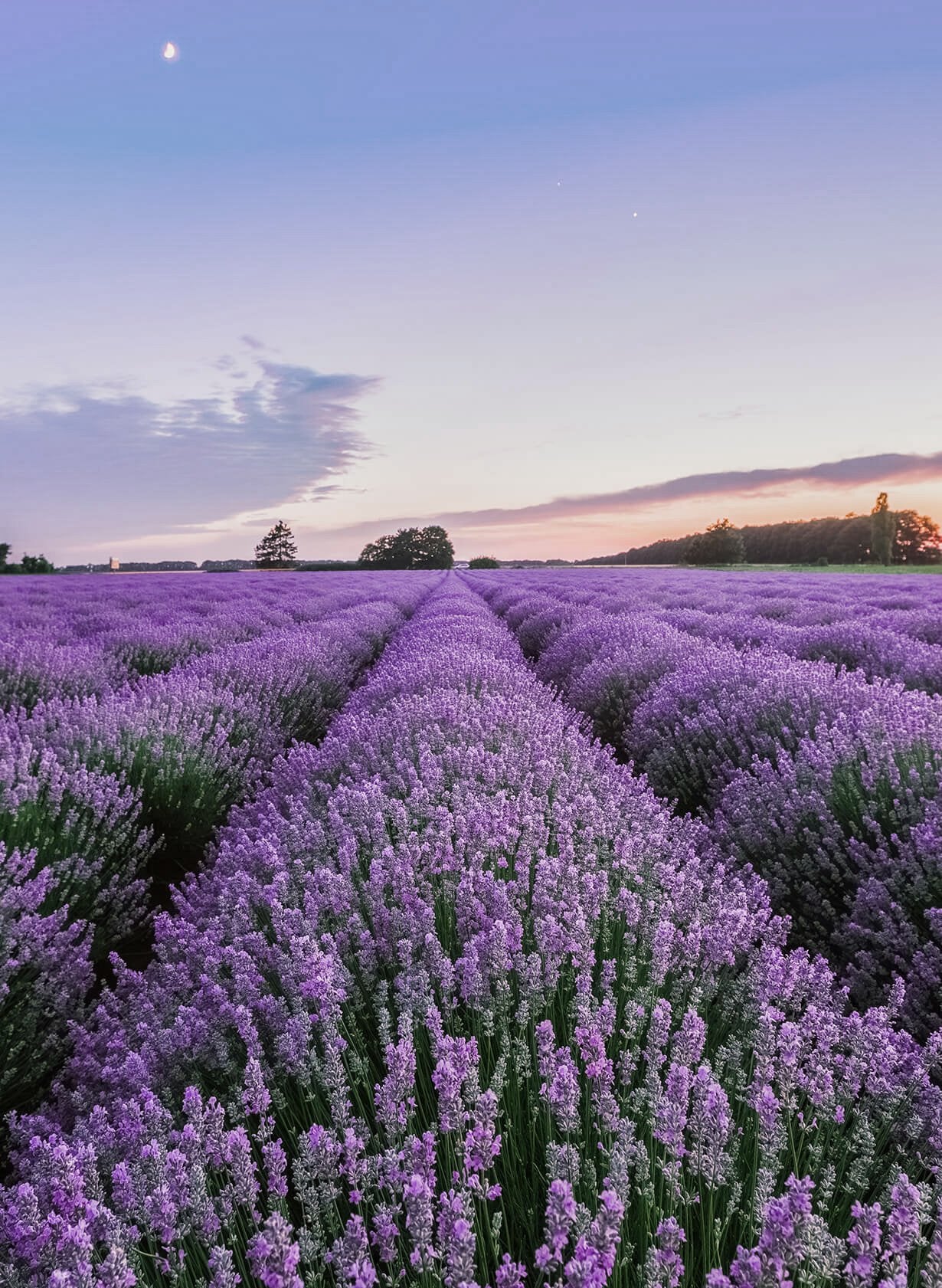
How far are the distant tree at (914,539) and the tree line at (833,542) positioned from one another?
0.07 metres

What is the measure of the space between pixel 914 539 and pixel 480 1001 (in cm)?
7786

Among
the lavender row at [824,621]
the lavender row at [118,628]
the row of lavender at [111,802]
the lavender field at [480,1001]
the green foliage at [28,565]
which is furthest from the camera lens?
the green foliage at [28,565]

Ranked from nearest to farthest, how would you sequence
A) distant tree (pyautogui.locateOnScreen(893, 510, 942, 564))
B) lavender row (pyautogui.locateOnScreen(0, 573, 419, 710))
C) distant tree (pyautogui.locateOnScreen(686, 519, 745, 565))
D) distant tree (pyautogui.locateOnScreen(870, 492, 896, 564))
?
lavender row (pyautogui.locateOnScreen(0, 573, 419, 710))
distant tree (pyautogui.locateOnScreen(870, 492, 896, 564))
distant tree (pyautogui.locateOnScreen(893, 510, 942, 564))
distant tree (pyautogui.locateOnScreen(686, 519, 745, 565))

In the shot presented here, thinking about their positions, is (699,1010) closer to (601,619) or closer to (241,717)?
(241,717)

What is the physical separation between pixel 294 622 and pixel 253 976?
9.15 metres

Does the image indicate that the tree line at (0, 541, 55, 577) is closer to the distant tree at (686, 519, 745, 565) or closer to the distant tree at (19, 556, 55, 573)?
the distant tree at (19, 556, 55, 573)

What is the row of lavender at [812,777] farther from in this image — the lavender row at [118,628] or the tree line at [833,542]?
the tree line at [833,542]

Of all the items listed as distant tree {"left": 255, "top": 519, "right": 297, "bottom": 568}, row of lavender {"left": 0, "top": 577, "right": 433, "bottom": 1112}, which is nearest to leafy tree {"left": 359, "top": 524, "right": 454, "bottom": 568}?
distant tree {"left": 255, "top": 519, "right": 297, "bottom": 568}

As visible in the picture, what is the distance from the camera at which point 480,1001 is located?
148 cm

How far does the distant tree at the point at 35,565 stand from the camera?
4409cm

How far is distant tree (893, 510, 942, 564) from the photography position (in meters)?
66.6

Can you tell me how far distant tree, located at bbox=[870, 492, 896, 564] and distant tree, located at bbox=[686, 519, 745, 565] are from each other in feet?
44.7

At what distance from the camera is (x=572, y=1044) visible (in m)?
1.43

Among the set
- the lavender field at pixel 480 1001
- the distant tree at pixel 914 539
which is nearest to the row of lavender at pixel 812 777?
the lavender field at pixel 480 1001
